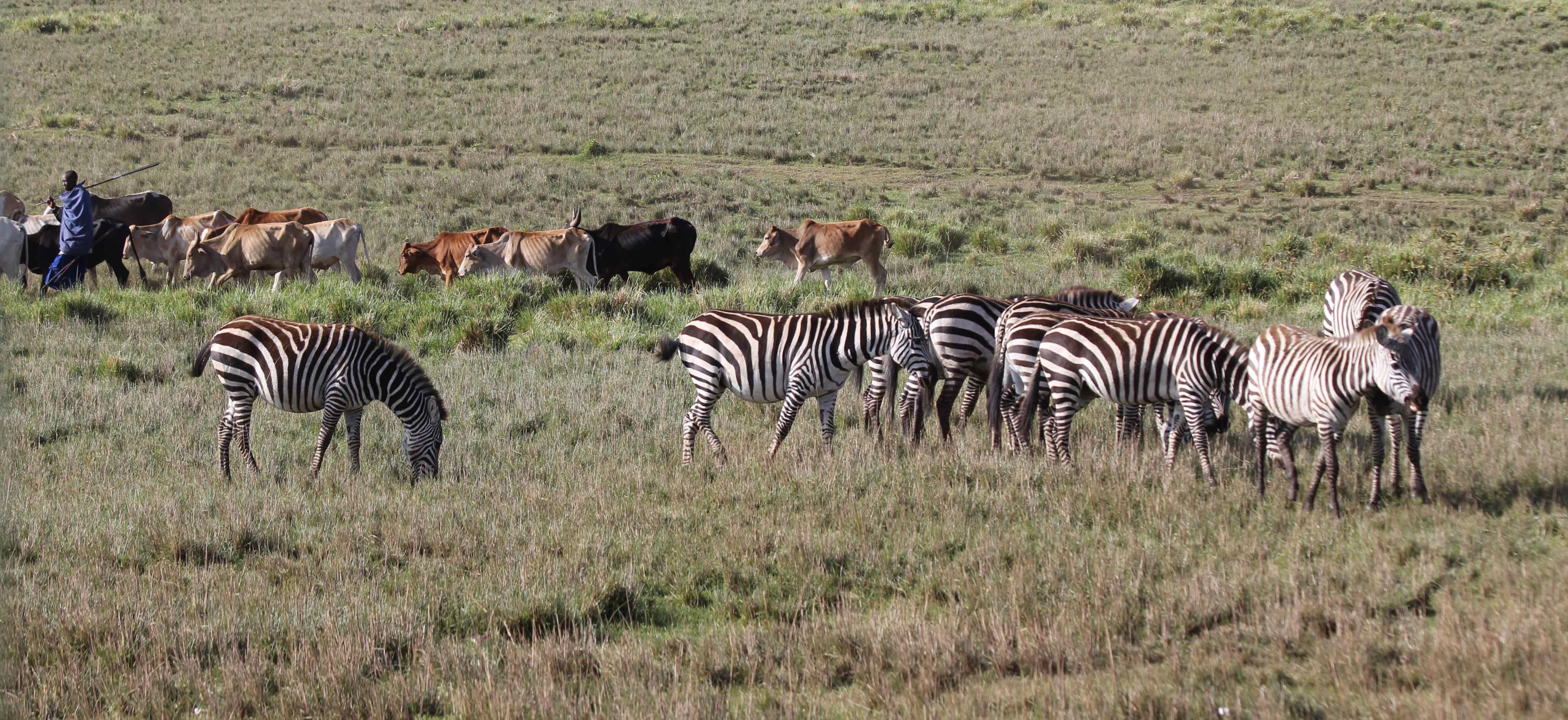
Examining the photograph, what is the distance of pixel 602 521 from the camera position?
29.8ft

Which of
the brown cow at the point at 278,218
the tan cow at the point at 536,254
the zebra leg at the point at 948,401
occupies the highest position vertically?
the brown cow at the point at 278,218

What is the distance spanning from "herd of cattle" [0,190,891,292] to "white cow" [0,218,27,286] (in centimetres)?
2

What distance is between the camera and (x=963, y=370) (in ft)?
39.5

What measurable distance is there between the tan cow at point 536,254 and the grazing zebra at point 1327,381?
1411 cm

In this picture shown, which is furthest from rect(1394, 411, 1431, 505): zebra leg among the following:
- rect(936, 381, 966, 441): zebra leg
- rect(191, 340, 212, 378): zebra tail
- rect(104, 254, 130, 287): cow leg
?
rect(104, 254, 130, 287): cow leg

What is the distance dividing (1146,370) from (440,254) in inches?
588

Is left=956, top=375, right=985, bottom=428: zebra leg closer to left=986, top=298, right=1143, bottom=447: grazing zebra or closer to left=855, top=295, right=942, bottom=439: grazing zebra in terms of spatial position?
left=986, top=298, right=1143, bottom=447: grazing zebra

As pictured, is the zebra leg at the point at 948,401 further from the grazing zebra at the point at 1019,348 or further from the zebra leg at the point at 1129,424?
the zebra leg at the point at 1129,424

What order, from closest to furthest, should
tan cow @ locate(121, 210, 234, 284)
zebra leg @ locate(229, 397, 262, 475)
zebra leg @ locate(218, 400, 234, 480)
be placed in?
zebra leg @ locate(218, 400, 234, 480) → zebra leg @ locate(229, 397, 262, 475) → tan cow @ locate(121, 210, 234, 284)

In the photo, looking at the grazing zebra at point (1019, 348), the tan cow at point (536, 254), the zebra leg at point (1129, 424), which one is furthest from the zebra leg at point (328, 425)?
the tan cow at point (536, 254)

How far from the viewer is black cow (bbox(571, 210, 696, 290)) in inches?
876

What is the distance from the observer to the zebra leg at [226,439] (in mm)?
10695

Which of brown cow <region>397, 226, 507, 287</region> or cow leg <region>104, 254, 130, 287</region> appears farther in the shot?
brown cow <region>397, 226, 507, 287</region>

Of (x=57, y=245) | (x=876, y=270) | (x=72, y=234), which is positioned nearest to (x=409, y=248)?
(x=72, y=234)
